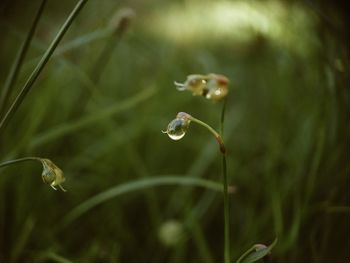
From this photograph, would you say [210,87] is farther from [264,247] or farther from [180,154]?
[180,154]

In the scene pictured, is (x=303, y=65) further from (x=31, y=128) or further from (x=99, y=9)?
(x=31, y=128)

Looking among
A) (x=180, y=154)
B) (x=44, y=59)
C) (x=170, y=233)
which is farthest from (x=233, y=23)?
(x=44, y=59)

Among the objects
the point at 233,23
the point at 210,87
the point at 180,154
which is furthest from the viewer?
the point at 233,23

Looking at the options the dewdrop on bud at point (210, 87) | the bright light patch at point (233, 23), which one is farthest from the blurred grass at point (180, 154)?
the dewdrop on bud at point (210, 87)

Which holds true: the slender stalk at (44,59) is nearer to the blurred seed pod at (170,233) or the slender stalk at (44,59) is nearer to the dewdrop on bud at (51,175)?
the dewdrop on bud at (51,175)

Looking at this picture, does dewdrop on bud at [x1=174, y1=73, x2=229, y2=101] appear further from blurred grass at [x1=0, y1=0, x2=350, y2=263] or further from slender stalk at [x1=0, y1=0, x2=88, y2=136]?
blurred grass at [x1=0, y1=0, x2=350, y2=263]

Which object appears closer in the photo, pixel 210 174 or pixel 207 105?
pixel 210 174

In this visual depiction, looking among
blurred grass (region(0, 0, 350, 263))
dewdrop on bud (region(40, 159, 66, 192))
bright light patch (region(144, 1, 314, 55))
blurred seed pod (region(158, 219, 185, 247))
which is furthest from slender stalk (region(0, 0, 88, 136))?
bright light patch (region(144, 1, 314, 55))

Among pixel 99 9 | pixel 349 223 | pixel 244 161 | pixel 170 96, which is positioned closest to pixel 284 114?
pixel 244 161
